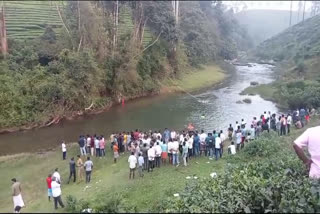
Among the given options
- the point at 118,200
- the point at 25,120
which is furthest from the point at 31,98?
the point at 118,200

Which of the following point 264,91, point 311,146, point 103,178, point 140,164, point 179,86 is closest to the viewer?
point 311,146

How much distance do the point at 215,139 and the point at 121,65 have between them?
20.3m

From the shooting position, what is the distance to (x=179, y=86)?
45.7 m

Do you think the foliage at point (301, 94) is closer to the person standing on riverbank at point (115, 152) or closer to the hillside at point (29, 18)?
the person standing on riverbank at point (115, 152)

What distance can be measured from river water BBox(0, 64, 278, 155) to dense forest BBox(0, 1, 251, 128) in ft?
6.17

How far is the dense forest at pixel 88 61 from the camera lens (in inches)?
1178

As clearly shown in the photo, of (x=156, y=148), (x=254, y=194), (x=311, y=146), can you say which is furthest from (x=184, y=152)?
(x=311, y=146)

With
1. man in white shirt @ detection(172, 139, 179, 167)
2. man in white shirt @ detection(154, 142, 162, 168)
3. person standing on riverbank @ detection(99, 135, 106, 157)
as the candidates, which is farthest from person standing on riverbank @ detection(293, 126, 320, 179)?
person standing on riverbank @ detection(99, 135, 106, 157)

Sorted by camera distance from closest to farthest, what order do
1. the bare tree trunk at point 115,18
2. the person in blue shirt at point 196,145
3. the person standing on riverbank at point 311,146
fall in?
the person standing on riverbank at point 311,146
the person in blue shirt at point 196,145
the bare tree trunk at point 115,18

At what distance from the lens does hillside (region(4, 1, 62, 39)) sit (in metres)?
39.6

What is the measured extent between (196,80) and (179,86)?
5.64 metres

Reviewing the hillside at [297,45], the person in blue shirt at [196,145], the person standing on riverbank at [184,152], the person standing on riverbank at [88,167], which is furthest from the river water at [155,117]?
the hillside at [297,45]

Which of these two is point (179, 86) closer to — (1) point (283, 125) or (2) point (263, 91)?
(2) point (263, 91)

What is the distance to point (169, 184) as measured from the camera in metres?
14.6
